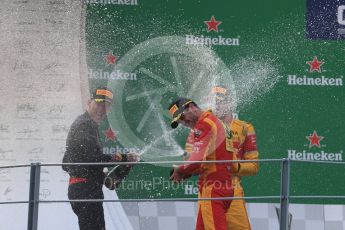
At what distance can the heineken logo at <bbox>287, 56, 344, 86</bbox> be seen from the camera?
32.0 feet

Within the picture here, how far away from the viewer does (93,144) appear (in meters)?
8.84

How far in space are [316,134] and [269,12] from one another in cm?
117

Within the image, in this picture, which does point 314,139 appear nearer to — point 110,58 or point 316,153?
point 316,153

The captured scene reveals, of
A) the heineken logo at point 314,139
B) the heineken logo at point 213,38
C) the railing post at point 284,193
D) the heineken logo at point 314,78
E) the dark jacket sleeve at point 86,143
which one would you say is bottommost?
the railing post at point 284,193

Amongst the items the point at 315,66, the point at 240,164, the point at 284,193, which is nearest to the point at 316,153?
the point at 315,66

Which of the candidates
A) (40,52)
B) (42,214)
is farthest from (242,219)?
(40,52)

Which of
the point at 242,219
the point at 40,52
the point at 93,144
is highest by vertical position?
the point at 40,52

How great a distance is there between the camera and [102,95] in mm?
9117

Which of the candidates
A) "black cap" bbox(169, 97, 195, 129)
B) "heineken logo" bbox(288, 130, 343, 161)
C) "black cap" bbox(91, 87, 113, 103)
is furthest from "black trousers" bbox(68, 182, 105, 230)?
"heineken logo" bbox(288, 130, 343, 161)

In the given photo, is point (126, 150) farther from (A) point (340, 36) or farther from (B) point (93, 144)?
(A) point (340, 36)

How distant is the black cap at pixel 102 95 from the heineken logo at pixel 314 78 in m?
1.64

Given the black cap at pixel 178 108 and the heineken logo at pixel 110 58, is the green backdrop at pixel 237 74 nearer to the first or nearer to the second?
the heineken logo at pixel 110 58

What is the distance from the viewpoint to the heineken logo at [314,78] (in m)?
9.77

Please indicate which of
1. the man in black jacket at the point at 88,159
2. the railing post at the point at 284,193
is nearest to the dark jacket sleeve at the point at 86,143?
the man in black jacket at the point at 88,159
